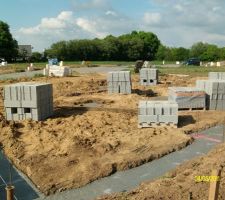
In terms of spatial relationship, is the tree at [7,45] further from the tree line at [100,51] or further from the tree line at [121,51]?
the tree line at [121,51]

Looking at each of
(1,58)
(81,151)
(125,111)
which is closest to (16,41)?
(1,58)

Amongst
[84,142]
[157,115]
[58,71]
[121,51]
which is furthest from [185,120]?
[121,51]

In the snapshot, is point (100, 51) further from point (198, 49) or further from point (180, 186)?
point (180, 186)

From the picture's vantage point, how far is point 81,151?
11.7 meters

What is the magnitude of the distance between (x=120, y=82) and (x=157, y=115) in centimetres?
854

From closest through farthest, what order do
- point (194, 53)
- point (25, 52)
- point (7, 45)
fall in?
point (7, 45)
point (25, 52)
point (194, 53)

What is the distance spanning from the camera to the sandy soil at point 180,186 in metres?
8.31

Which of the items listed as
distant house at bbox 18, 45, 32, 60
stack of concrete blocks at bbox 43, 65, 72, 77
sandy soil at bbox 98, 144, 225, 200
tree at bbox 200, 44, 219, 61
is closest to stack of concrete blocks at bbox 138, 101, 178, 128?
sandy soil at bbox 98, 144, 225, 200

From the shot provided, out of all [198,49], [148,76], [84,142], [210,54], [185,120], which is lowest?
[84,142]

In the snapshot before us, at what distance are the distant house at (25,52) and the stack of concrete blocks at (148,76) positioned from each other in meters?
48.5

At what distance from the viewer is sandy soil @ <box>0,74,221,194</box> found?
10195mm

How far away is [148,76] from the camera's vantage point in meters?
27.4

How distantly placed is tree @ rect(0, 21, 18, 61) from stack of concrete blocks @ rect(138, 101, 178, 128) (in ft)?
187

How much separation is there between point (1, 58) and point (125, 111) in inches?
2078
